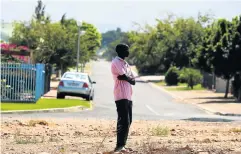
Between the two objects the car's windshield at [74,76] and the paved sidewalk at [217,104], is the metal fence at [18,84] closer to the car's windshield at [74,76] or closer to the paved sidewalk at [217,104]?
the car's windshield at [74,76]

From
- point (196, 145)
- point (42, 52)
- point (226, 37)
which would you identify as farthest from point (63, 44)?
point (196, 145)

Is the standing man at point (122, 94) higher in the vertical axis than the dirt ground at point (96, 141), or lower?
higher

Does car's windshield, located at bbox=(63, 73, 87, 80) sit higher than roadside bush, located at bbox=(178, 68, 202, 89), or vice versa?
car's windshield, located at bbox=(63, 73, 87, 80)

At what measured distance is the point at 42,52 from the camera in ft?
163

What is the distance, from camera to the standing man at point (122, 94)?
9541 mm

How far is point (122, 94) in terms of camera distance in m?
9.59

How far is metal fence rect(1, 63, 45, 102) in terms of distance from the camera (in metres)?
26.5

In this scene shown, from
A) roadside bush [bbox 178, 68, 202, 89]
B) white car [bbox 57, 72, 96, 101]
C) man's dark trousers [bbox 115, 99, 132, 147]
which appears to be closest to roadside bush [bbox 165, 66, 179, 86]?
roadside bush [bbox 178, 68, 202, 89]

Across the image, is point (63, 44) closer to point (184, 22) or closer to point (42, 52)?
point (42, 52)

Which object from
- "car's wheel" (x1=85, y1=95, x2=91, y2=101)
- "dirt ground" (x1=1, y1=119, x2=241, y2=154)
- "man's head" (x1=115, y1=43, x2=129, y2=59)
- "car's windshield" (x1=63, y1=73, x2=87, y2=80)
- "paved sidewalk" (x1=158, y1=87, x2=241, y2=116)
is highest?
"man's head" (x1=115, y1=43, x2=129, y2=59)

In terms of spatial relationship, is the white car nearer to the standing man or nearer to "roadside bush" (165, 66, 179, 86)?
the standing man

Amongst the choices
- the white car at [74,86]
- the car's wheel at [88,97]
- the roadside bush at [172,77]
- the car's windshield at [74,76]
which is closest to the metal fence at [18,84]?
the white car at [74,86]

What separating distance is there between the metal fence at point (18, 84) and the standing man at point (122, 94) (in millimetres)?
17310

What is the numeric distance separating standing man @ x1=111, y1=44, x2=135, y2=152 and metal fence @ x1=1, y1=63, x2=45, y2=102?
17.3 metres
